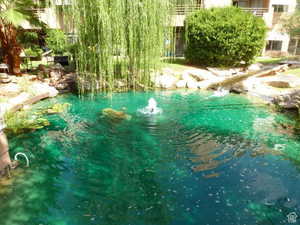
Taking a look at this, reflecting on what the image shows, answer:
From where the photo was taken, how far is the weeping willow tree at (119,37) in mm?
8445

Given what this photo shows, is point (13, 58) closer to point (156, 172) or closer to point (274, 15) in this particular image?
point (156, 172)

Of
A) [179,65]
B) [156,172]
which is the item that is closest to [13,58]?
[179,65]

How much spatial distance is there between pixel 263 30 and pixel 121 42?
11.0 meters

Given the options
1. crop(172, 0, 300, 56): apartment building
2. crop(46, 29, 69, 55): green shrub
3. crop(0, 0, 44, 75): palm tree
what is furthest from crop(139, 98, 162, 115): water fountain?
crop(172, 0, 300, 56): apartment building

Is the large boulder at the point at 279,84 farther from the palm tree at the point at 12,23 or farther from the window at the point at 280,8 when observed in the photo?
the window at the point at 280,8

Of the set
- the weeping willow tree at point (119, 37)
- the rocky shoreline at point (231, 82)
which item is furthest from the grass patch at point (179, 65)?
the weeping willow tree at point (119, 37)

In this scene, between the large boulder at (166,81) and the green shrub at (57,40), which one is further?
the green shrub at (57,40)

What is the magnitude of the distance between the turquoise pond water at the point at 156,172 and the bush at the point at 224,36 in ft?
25.8

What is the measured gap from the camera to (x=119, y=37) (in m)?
9.02

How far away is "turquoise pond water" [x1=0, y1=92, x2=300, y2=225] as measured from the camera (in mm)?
4000

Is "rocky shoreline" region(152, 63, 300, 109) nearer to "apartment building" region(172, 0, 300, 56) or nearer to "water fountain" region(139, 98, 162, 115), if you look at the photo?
"water fountain" region(139, 98, 162, 115)

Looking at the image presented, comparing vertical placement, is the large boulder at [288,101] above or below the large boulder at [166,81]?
below

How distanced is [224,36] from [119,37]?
8442mm

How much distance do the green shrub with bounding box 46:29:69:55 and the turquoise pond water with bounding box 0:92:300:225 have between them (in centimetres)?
865
